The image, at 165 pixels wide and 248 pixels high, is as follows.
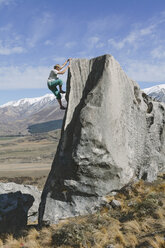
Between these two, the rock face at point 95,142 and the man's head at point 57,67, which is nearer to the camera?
the rock face at point 95,142

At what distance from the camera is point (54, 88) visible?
14.7 m

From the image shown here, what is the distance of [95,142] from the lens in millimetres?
11758

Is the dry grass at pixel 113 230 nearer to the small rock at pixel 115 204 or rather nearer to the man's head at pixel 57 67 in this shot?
the small rock at pixel 115 204

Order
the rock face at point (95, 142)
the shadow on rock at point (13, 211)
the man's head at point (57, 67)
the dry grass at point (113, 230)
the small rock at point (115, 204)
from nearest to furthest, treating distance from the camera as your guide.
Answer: the dry grass at point (113, 230)
the rock face at point (95, 142)
the small rock at point (115, 204)
the man's head at point (57, 67)
the shadow on rock at point (13, 211)

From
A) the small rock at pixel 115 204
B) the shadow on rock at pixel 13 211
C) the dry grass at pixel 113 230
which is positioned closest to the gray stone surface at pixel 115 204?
the small rock at pixel 115 204

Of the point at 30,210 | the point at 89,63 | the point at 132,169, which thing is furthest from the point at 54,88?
the point at 30,210

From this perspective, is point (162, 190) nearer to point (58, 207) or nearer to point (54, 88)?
point (58, 207)

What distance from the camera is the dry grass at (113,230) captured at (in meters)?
9.41

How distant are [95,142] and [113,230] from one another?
14.4 feet

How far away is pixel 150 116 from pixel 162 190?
555cm

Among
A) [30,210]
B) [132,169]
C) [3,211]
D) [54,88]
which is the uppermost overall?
[54,88]

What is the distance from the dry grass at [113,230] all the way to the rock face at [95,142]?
31.9 inches

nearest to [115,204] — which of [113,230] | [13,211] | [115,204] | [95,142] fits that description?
[115,204]

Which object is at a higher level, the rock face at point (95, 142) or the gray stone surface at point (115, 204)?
the rock face at point (95, 142)
